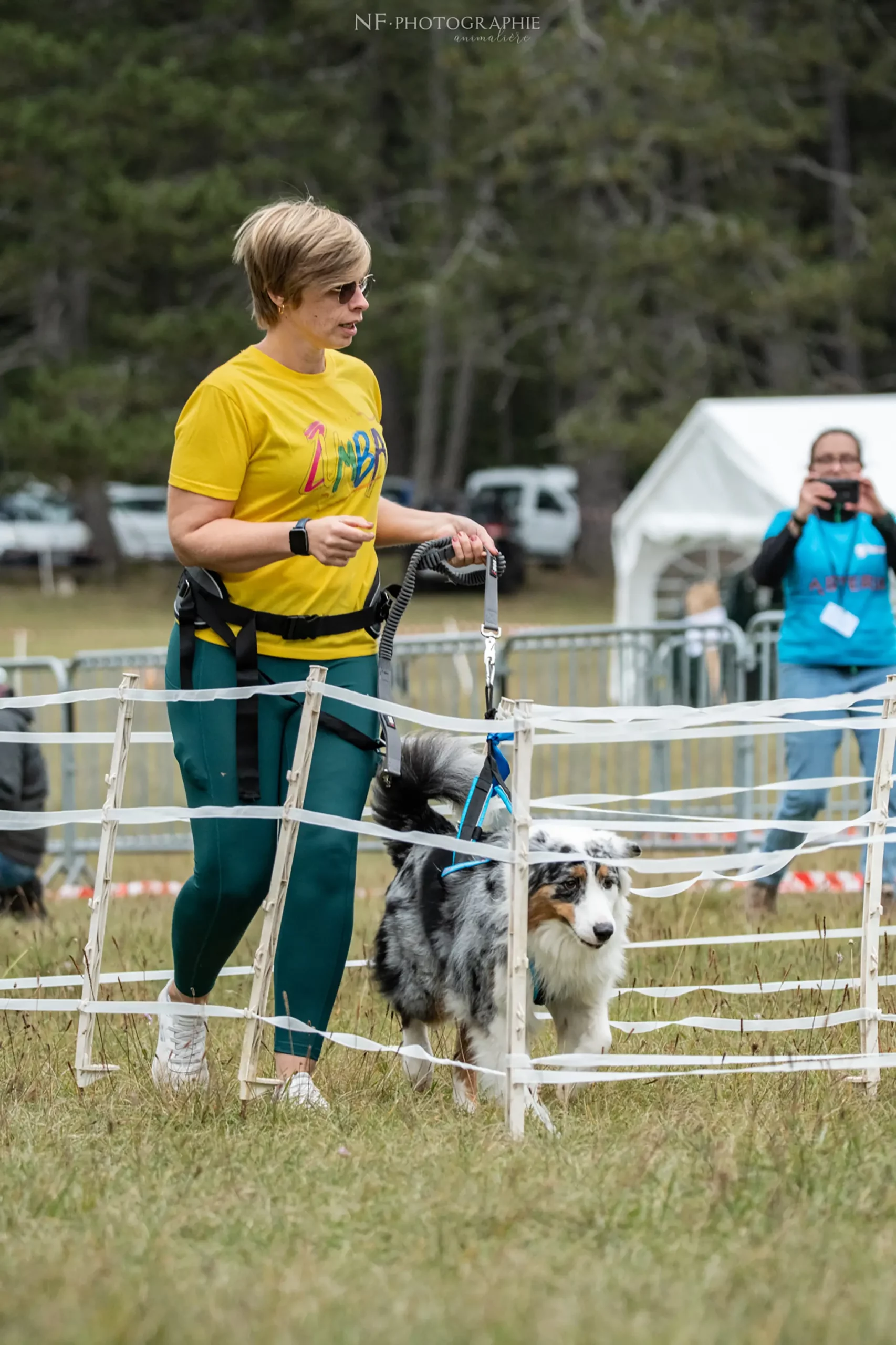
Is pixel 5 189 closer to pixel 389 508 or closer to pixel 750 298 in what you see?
pixel 750 298

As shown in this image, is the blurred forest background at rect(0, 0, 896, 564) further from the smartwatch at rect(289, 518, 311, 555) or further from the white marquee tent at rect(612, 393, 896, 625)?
the smartwatch at rect(289, 518, 311, 555)

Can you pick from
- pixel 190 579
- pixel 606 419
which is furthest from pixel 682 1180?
pixel 606 419

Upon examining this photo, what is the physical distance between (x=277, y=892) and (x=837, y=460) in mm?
3695

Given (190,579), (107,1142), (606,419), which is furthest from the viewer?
(606,419)

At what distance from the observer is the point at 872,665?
6.89m

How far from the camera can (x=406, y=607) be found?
13.7 ft

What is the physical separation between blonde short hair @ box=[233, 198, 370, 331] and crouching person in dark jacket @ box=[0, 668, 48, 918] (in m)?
4.17

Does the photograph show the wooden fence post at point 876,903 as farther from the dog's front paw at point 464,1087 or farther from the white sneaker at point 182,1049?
the white sneaker at point 182,1049

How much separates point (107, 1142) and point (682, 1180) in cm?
124

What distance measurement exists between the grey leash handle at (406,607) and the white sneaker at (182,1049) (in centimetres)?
77

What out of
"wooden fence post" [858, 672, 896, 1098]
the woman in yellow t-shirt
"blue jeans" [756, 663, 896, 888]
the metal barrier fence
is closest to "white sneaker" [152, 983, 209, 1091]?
the woman in yellow t-shirt

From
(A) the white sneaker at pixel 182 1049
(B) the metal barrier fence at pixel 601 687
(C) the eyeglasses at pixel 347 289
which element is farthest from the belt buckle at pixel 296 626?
(B) the metal barrier fence at pixel 601 687

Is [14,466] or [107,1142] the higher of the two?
[14,466]

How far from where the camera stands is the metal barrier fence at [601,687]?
962 centimetres
